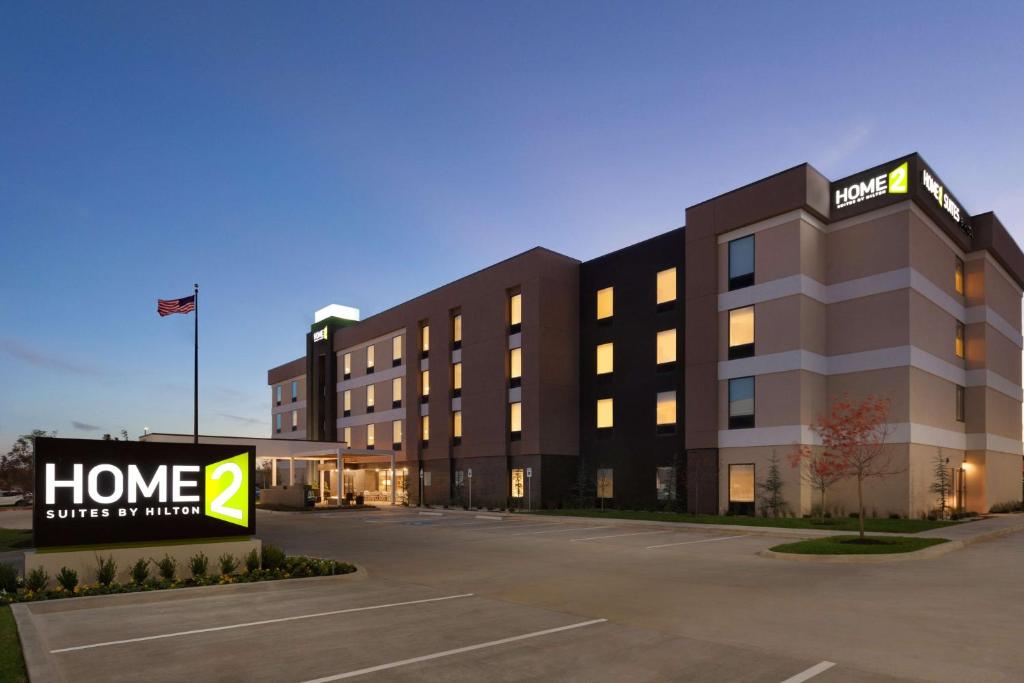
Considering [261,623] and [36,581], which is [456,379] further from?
[261,623]

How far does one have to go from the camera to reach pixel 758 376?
1267 inches

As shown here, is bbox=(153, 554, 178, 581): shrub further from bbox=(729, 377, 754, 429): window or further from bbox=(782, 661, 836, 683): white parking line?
bbox=(729, 377, 754, 429): window

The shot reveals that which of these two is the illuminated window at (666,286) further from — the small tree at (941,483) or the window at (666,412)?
the small tree at (941,483)

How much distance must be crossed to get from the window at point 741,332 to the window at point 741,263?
4.10 ft

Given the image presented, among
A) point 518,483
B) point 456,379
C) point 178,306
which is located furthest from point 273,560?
point 456,379

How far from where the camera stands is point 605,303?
41.4 metres

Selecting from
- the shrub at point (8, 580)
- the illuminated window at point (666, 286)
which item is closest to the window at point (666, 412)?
the illuminated window at point (666, 286)

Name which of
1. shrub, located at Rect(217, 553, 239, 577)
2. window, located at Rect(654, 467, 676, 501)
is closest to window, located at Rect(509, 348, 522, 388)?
window, located at Rect(654, 467, 676, 501)

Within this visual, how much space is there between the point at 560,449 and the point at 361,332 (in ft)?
85.3

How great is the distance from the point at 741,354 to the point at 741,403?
7.79ft

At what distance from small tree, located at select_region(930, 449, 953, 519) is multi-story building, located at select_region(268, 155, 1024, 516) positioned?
11.4 inches

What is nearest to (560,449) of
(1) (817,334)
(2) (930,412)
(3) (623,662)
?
(1) (817,334)

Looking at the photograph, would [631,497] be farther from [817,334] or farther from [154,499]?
[154,499]

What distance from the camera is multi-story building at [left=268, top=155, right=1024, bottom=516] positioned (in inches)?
1212
